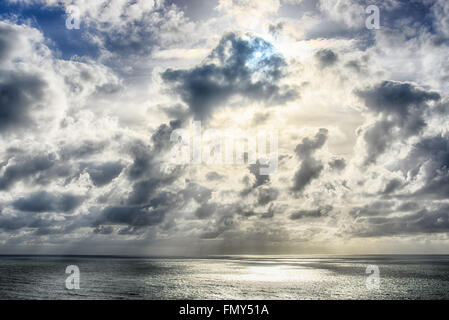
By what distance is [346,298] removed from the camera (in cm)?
8194
